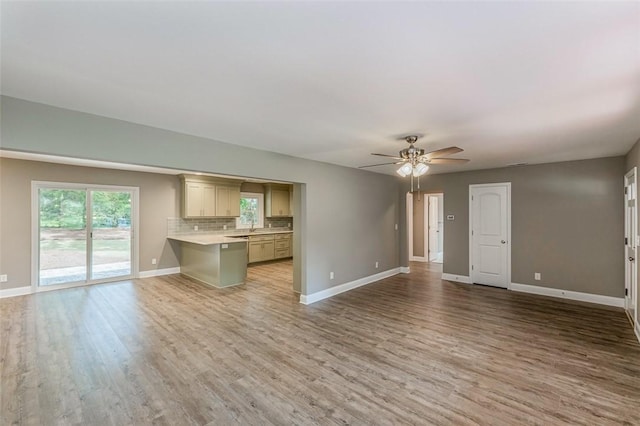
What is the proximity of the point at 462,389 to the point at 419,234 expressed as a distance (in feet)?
22.5

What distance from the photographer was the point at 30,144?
2.29 meters

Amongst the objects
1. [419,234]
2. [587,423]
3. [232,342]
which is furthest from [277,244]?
[587,423]

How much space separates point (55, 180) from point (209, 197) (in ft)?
9.44

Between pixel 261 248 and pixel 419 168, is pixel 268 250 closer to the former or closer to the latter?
pixel 261 248

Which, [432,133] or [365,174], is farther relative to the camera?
[365,174]

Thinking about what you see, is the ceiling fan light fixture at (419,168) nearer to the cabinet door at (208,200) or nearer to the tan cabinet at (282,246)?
the cabinet door at (208,200)

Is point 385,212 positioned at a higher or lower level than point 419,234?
higher

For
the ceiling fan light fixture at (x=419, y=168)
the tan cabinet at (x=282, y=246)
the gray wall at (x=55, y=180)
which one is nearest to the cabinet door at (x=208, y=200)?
the gray wall at (x=55, y=180)

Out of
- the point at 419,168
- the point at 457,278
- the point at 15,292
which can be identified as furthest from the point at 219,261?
the point at 457,278

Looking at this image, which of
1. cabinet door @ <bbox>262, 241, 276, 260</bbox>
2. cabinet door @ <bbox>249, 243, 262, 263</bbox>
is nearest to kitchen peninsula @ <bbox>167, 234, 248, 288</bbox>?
cabinet door @ <bbox>249, 243, 262, 263</bbox>

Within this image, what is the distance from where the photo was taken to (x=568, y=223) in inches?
197

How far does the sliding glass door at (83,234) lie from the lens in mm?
5465

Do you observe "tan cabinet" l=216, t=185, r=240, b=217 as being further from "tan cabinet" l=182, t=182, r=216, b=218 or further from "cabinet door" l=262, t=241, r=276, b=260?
"cabinet door" l=262, t=241, r=276, b=260

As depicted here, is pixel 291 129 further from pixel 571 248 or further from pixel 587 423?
pixel 571 248
